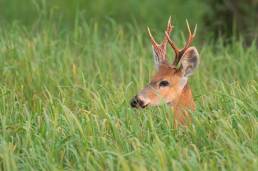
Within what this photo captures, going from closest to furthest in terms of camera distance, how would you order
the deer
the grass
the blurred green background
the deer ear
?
the grass, the deer, the deer ear, the blurred green background

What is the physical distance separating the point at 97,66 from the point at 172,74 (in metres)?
1.24

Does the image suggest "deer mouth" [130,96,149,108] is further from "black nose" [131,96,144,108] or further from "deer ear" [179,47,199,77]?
"deer ear" [179,47,199,77]

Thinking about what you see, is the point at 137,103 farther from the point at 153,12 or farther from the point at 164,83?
the point at 153,12

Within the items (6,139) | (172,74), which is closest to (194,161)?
(6,139)

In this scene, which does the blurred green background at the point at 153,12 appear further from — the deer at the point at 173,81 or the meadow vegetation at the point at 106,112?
the deer at the point at 173,81

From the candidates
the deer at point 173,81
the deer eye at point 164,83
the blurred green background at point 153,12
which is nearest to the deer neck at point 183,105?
the deer at point 173,81

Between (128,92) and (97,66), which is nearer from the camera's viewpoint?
(128,92)

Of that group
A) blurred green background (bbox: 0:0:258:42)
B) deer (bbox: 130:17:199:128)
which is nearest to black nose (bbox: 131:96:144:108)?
deer (bbox: 130:17:199:128)

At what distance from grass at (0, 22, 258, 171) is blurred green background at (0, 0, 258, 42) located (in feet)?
7.84

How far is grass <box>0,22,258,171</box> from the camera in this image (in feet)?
18.3

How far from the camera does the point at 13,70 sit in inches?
307

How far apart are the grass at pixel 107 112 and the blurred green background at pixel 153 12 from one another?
2.39 metres

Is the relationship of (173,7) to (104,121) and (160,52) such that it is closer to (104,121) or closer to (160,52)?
(160,52)

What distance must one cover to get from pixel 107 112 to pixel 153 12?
682 cm
